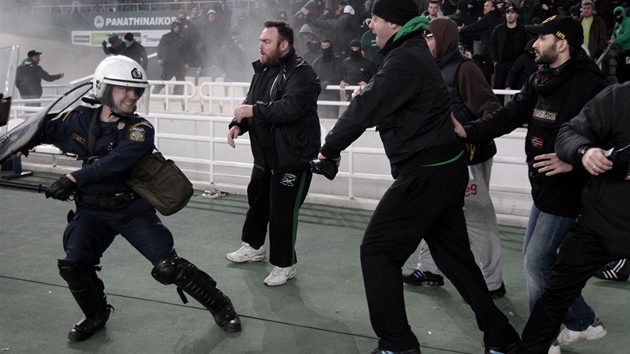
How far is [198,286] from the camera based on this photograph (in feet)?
15.6

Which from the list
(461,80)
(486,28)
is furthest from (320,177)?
(486,28)

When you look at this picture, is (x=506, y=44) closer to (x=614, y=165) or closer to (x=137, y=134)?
(x=137, y=134)

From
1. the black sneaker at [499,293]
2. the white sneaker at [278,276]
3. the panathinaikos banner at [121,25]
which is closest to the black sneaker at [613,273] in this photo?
the black sneaker at [499,293]

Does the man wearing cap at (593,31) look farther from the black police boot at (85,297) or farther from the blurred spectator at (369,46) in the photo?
the black police boot at (85,297)

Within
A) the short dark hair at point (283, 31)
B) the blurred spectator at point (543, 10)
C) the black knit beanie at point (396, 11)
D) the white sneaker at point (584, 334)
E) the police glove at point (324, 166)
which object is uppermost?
the blurred spectator at point (543, 10)

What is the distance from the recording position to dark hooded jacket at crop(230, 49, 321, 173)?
5715 millimetres

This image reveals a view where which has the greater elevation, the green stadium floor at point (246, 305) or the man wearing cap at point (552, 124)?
the man wearing cap at point (552, 124)

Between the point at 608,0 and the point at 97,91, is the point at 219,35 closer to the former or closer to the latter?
the point at 608,0

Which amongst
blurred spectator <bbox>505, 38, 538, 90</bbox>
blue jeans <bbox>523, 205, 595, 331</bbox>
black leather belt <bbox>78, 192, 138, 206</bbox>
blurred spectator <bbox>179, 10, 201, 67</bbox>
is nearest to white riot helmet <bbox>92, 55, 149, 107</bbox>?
black leather belt <bbox>78, 192, 138, 206</bbox>

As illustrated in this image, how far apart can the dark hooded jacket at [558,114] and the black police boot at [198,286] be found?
196 cm

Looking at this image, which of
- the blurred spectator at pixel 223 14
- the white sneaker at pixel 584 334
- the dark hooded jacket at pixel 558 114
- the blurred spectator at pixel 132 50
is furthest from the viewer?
the blurred spectator at pixel 223 14

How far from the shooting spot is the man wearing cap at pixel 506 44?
A: 1158 centimetres

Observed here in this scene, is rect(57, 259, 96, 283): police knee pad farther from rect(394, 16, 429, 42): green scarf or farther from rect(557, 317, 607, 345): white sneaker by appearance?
rect(557, 317, 607, 345): white sneaker

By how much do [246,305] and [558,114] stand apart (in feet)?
8.19
